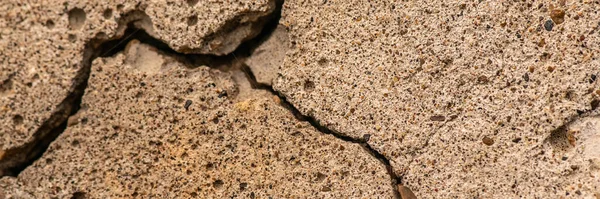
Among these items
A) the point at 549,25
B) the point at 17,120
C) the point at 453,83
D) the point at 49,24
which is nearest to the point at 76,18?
the point at 49,24

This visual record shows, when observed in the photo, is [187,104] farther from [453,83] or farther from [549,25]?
[549,25]

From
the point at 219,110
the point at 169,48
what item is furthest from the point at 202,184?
the point at 169,48

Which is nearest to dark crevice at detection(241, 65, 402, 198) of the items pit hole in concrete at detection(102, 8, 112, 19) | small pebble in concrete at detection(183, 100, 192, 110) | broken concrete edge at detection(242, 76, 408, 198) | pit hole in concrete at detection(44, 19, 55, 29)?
broken concrete edge at detection(242, 76, 408, 198)

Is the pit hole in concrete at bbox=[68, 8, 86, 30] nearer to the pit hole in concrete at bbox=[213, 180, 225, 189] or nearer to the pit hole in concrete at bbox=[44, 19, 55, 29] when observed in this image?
the pit hole in concrete at bbox=[44, 19, 55, 29]

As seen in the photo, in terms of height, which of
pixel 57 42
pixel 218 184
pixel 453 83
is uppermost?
pixel 57 42

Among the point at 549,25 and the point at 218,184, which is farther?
the point at 218,184

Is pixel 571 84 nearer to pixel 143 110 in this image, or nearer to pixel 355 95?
pixel 355 95

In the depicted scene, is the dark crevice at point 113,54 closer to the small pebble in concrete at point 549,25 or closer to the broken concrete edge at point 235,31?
the broken concrete edge at point 235,31

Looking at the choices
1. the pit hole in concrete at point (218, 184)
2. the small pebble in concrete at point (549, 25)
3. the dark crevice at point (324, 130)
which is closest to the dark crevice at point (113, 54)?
the dark crevice at point (324, 130)
